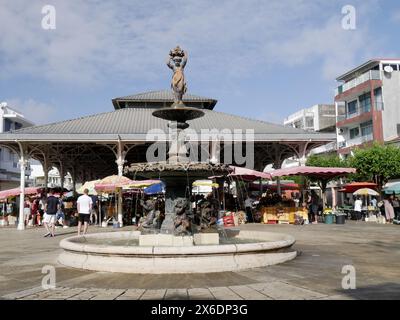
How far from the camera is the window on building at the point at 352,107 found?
4719 cm

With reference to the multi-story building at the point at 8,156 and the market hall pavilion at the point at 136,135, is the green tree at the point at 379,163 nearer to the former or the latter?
the market hall pavilion at the point at 136,135

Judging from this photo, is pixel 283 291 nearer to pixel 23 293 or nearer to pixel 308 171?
pixel 23 293

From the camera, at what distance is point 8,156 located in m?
57.1

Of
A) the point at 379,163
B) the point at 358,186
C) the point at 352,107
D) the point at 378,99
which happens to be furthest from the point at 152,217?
the point at 352,107

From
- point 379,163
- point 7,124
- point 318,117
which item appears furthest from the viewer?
point 318,117

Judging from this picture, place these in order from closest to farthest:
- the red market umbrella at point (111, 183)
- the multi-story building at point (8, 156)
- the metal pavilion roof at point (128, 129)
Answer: the red market umbrella at point (111, 183) < the metal pavilion roof at point (128, 129) < the multi-story building at point (8, 156)

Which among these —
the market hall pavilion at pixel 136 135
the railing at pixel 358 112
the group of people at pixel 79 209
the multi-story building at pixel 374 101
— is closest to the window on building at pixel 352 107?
the multi-story building at pixel 374 101

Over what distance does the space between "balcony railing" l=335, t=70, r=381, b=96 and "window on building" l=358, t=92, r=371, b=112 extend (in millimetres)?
1531

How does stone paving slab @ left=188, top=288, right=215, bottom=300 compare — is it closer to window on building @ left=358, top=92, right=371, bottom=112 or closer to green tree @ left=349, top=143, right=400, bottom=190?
green tree @ left=349, top=143, right=400, bottom=190

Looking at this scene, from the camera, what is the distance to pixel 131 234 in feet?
40.9

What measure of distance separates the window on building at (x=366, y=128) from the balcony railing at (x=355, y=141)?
12.6 inches

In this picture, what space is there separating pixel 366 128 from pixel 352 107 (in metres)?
3.97

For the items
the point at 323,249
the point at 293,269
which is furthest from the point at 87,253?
the point at 323,249

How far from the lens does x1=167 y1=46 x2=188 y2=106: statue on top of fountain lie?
11070mm
